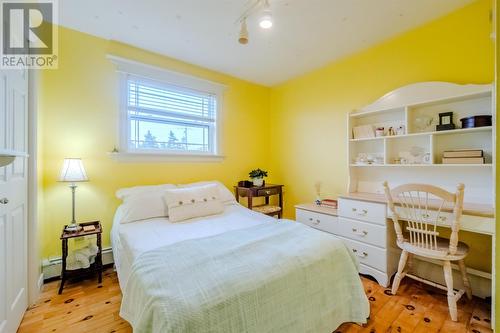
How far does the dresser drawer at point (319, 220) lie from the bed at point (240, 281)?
89cm

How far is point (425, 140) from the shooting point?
7.28 feet

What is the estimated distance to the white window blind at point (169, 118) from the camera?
8.63ft

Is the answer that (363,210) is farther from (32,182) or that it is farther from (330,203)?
(32,182)

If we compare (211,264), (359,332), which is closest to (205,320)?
(211,264)

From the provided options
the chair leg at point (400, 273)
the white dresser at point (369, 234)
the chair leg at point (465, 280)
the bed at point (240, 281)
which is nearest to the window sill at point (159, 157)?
the bed at point (240, 281)

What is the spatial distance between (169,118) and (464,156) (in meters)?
3.04

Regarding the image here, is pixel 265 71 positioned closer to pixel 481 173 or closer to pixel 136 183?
pixel 136 183

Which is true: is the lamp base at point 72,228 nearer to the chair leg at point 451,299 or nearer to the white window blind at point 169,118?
the white window blind at point 169,118

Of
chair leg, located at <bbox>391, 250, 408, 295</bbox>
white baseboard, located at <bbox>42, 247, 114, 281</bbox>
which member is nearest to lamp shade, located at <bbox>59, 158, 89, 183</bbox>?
white baseboard, located at <bbox>42, 247, 114, 281</bbox>

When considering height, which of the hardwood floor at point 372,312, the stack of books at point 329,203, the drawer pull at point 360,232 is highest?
the stack of books at point 329,203

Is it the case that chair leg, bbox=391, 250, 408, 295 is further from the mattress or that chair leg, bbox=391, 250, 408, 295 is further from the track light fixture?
the track light fixture

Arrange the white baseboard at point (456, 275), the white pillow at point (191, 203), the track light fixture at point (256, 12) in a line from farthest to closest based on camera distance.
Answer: the white pillow at point (191, 203) < the white baseboard at point (456, 275) < the track light fixture at point (256, 12)

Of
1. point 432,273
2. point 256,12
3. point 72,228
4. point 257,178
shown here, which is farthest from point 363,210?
point 72,228

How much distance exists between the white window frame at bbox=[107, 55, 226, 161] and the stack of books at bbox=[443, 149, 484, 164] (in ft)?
8.27
